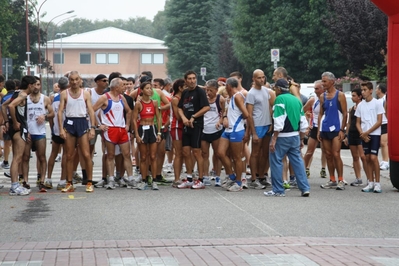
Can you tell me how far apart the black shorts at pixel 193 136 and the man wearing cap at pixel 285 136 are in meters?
1.77

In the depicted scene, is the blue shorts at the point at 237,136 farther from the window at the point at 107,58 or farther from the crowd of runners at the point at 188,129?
the window at the point at 107,58

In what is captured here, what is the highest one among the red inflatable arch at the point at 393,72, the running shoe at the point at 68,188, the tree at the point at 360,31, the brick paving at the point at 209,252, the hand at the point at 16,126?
the tree at the point at 360,31

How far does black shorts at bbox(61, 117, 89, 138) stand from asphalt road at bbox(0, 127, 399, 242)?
964mm

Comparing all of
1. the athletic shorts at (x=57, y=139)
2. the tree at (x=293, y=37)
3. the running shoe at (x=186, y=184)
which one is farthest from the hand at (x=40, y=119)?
the tree at (x=293, y=37)

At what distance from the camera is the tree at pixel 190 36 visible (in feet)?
327

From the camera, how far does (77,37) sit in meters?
144

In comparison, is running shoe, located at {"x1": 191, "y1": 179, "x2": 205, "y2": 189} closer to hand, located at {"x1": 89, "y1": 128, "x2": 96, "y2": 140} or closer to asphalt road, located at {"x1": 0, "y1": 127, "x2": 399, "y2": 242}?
asphalt road, located at {"x1": 0, "y1": 127, "x2": 399, "y2": 242}

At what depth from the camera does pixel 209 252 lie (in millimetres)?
9555

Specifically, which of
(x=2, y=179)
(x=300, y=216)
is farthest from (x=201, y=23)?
(x=300, y=216)

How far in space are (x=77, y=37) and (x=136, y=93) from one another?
128 m

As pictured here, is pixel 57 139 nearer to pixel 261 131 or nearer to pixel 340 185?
pixel 261 131

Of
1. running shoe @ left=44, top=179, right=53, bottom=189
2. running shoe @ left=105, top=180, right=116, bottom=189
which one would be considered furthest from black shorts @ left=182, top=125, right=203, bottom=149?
running shoe @ left=44, top=179, right=53, bottom=189

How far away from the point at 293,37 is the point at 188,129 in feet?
158

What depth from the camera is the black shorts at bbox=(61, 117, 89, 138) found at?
1565 cm
